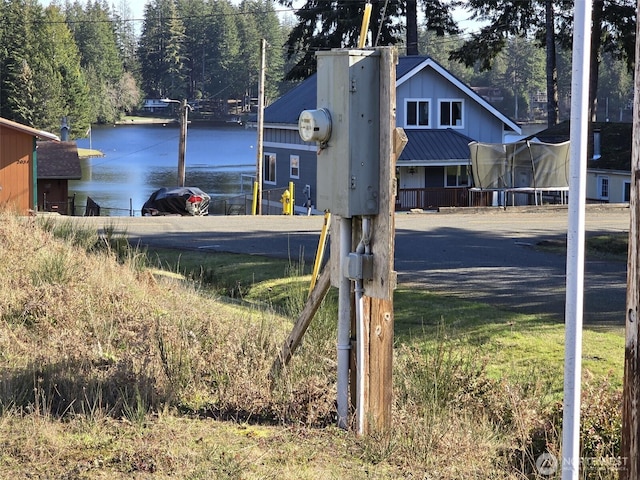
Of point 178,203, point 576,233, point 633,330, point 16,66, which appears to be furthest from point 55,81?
point 576,233

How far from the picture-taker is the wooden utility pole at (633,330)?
394 centimetres

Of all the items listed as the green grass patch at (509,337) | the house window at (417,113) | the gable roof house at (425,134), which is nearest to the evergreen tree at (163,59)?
the gable roof house at (425,134)

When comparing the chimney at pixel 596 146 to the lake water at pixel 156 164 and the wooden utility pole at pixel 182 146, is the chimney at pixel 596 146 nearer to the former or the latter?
the lake water at pixel 156 164

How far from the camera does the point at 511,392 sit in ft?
21.2

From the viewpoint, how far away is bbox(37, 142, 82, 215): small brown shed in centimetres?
4138

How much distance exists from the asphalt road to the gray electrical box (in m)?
6.15

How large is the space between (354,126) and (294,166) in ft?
117

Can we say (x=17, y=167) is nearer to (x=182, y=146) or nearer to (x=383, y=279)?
(x=182, y=146)

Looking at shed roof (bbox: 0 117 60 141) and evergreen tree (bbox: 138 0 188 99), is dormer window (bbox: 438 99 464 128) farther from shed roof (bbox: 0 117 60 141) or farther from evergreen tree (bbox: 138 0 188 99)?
evergreen tree (bbox: 138 0 188 99)

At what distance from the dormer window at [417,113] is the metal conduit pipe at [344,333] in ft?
115

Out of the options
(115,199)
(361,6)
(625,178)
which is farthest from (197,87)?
(625,178)

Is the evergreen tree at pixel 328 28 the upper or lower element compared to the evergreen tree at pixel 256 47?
lower

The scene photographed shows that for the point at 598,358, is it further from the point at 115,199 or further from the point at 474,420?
the point at 115,199

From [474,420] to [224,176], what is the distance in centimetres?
7485
